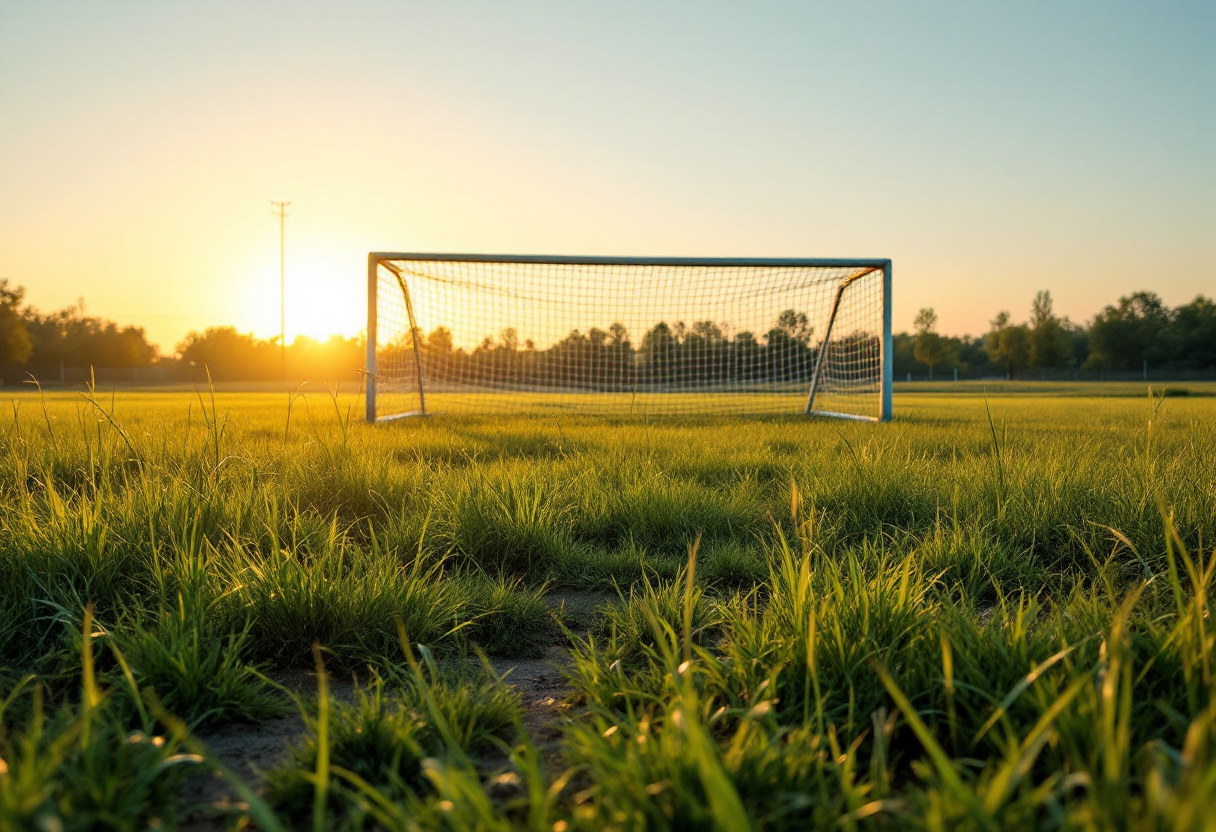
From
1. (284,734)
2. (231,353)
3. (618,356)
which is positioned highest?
(231,353)

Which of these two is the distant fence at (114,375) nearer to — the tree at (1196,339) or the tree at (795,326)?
the tree at (795,326)

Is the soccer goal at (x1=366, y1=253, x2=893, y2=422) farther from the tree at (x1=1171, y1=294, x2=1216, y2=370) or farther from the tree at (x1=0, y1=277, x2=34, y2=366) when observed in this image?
the tree at (x1=1171, y1=294, x2=1216, y2=370)

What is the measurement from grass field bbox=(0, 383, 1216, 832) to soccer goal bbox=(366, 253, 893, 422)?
5.02 meters

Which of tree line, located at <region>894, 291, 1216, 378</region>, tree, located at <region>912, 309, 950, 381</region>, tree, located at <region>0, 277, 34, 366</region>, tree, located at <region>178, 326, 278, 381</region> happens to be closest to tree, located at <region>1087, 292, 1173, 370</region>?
tree line, located at <region>894, 291, 1216, 378</region>

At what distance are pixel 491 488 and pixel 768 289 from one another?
8.24 metres

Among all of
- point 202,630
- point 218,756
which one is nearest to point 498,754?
point 218,756

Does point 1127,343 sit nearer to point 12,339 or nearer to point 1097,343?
point 1097,343

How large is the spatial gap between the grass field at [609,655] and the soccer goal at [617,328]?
16.5 feet

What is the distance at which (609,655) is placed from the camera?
5.17 feet

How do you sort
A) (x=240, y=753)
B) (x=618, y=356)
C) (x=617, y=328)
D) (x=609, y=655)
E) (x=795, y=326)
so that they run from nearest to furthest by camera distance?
(x=240, y=753) → (x=609, y=655) → (x=795, y=326) → (x=617, y=328) → (x=618, y=356)

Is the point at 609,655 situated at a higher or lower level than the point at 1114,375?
lower

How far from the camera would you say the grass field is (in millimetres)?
867

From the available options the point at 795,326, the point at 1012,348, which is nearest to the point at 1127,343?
the point at 1012,348

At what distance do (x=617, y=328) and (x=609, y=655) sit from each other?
1048cm
